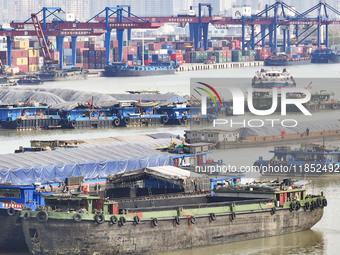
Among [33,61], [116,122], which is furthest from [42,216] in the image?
[33,61]

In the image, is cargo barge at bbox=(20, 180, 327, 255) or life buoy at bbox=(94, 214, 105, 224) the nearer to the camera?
life buoy at bbox=(94, 214, 105, 224)

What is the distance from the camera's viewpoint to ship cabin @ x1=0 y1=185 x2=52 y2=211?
105 ft

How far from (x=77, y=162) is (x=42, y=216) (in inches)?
284

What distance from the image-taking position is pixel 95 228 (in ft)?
95.2

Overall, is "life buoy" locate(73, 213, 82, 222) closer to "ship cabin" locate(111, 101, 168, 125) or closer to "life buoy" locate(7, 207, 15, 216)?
"life buoy" locate(7, 207, 15, 216)

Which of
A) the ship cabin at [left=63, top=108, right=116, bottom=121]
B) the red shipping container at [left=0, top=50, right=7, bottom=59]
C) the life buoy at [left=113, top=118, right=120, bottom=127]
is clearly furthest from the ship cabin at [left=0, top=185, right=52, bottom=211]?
the red shipping container at [left=0, top=50, right=7, bottom=59]

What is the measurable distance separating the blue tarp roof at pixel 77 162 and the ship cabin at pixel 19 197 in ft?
4.19

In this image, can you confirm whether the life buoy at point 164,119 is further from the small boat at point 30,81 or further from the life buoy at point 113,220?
the small boat at point 30,81

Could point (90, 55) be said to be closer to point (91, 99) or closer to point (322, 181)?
point (91, 99)

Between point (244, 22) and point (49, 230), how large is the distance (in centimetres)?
16147

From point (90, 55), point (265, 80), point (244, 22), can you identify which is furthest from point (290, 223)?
point (244, 22)

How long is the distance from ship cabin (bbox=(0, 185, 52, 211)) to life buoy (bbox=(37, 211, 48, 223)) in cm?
262

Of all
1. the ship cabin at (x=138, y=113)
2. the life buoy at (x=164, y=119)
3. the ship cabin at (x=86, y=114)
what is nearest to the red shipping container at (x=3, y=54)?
the ship cabin at (x=138, y=113)

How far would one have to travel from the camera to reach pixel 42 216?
29125 mm
